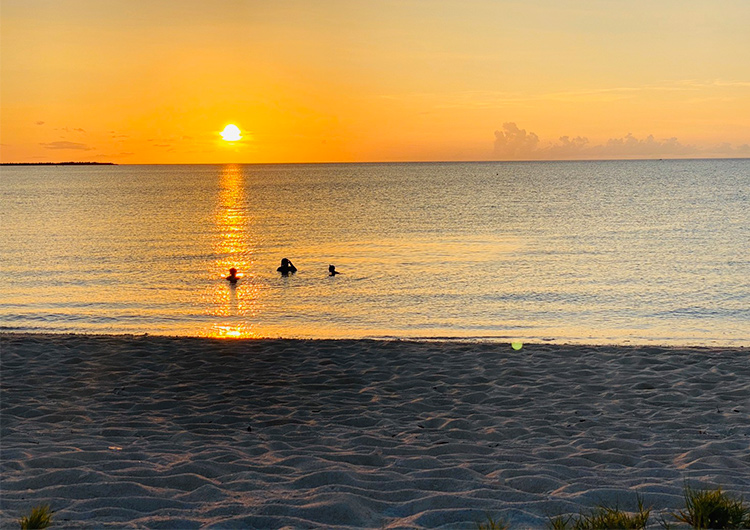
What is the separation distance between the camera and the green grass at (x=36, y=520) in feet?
15.3

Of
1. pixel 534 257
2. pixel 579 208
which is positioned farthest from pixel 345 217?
pixel 534 257

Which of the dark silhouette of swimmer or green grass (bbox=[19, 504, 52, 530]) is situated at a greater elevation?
green grass (bbox=[19, 504, 52, 530])

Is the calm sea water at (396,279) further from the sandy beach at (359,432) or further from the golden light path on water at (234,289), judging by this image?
the sandy beach at (359,432)

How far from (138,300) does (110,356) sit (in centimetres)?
1017

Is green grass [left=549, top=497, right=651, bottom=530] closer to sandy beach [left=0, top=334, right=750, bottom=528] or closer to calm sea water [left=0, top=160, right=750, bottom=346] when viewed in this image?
sandy beach [left=0, top=334, right=750, bottom=528]

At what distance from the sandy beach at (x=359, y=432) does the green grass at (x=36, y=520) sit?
0.13 meters

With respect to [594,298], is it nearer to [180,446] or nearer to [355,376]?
[355,376]

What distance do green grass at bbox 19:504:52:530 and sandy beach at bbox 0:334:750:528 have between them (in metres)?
0.13

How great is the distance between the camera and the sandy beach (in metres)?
5.35

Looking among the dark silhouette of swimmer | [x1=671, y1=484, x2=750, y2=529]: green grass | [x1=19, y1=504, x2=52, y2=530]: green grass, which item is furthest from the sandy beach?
the dark silhouette of swimmer

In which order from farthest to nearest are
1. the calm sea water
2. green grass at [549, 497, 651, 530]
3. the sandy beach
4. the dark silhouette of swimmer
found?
the dark silhouette of swimmer → the calm sea water → the sandy beach → green grass at [549, 497, 651, 530]

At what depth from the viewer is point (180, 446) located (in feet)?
23.2

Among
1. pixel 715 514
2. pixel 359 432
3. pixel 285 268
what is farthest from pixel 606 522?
pixel 285 268

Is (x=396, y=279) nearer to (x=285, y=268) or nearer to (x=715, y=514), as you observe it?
(x=285, y=268)
